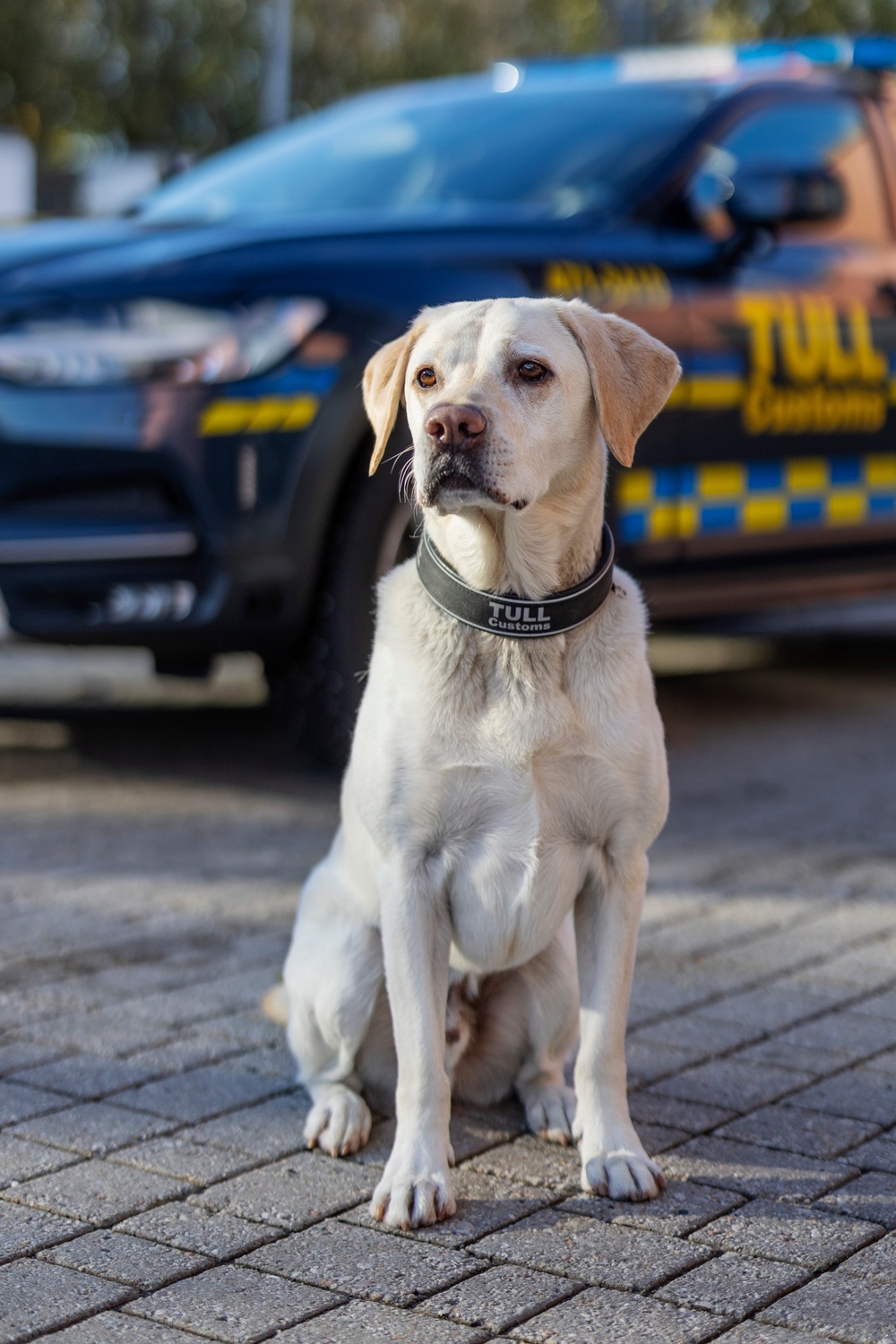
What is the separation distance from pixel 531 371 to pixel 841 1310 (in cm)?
147

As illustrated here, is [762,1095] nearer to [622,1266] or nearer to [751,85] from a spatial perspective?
[622,1266]

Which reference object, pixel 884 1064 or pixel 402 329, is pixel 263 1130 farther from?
pixel 402 329

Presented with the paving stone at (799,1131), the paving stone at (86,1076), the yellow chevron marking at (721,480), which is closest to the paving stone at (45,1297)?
the paving stone at (86,1076)

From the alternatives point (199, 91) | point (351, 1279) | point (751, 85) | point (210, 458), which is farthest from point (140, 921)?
point (199, 91)

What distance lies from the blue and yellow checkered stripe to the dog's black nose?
262 cm

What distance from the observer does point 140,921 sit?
402cm

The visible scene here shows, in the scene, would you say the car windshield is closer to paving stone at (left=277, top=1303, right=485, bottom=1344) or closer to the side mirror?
the side mirror

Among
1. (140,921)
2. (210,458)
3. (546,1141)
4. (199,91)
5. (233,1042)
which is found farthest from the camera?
(199,91)

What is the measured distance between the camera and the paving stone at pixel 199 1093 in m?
2.93

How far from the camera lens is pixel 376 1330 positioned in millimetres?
2168

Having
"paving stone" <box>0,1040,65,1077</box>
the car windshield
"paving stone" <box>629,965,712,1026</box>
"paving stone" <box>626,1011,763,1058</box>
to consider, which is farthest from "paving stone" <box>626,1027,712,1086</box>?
the car windshield

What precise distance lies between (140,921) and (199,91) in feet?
128

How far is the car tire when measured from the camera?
15.4 feet

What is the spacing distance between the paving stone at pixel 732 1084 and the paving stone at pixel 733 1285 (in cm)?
62
